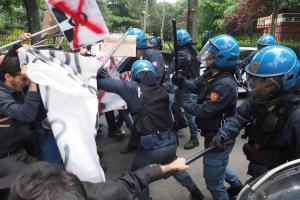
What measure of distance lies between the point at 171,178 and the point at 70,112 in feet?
8.22

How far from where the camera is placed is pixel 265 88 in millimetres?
2715

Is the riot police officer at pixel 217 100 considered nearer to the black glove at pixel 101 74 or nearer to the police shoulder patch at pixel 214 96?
the police shoulder patch at pixel 214 96

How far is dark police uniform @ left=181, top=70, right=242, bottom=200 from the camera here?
3.44 metres

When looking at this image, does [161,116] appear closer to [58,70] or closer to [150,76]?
[150,76]

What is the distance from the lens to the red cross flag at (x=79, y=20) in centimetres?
308

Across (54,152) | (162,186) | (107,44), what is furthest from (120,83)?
(162,186)

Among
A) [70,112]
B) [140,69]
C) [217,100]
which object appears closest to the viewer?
[70,112]

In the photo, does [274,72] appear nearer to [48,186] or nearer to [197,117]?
[197,117]

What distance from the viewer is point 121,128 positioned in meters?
6.77

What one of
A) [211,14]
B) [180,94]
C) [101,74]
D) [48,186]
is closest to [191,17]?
[180,94]

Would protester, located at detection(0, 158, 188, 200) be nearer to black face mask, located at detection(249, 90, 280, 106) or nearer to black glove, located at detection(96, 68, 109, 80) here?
black glove, located at detection(96, 68, 109, 80)

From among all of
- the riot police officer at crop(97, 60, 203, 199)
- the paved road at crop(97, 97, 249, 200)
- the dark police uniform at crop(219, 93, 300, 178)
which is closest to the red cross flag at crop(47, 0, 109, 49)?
the riot police officer at crop(97, 60, 203, 199)

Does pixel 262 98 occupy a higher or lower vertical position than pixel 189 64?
higher

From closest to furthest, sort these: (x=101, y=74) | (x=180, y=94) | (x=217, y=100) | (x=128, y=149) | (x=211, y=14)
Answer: (x=101, y=74) → (x=217, y=100) → (x=180, y=94) → (x=128, y=149) → (x=211, y=14)
